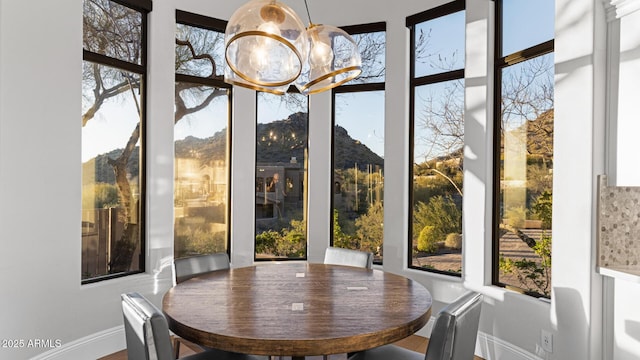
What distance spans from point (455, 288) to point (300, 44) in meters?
2.54

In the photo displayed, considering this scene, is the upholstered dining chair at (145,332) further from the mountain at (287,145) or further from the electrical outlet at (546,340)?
the mountain at (287,145)

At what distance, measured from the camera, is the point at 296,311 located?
1.98 meters

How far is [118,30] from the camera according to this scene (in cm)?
350

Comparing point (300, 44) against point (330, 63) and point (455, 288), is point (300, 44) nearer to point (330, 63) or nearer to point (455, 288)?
point (330, 63)

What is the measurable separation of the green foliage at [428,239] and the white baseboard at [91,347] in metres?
2.78

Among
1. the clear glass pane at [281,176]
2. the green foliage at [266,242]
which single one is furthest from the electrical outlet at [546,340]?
the green foliage at [266,242]

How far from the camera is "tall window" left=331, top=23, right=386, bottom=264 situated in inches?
167

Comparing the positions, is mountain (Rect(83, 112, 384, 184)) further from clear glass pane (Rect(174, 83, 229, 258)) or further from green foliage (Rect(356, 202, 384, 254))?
green foliage (Rect(356, 202, 384, 254))

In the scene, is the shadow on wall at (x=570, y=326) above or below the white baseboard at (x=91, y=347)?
above

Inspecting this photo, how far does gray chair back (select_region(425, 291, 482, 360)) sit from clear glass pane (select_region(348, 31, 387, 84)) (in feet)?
9.48

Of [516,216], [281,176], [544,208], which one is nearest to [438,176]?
[516,216]

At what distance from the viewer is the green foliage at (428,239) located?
152 inches

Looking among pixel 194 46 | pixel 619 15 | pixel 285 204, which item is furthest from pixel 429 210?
pixel 194 46

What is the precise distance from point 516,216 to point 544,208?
0.24 meters
